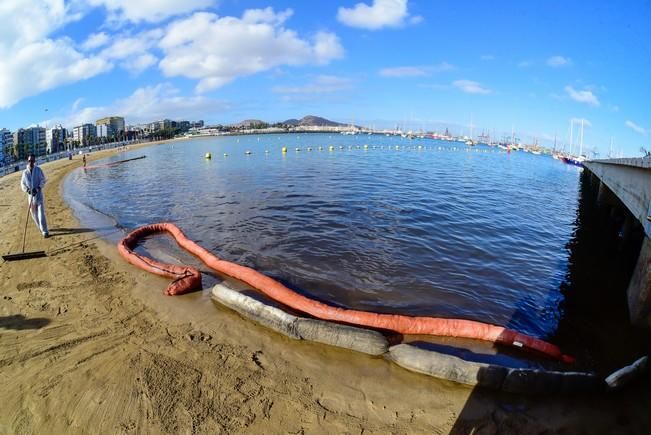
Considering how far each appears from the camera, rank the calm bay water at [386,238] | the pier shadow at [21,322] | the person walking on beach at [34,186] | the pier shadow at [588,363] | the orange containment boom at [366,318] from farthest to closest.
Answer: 1. the person walking on beach at [34,186]
2. the calm bay water at [386,238]
3. the orange containment boom at [366,318]
4. the pier shadow at [21,322]
5. the pier shadow at [588,363]

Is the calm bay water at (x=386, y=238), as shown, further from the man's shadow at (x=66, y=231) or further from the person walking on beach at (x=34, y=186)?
the person walking on beach at (x=34, y=186)

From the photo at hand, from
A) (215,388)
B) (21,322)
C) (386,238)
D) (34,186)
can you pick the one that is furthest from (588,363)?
(34,186)

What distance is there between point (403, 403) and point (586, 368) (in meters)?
4.13

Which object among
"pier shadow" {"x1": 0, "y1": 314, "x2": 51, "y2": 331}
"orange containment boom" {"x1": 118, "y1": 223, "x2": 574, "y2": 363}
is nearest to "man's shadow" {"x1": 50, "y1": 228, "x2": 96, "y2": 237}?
"orange containment boom" {"x1": 118, "y1": 223, "x2": 574, "y2": 363}

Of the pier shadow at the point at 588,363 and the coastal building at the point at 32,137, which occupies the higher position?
the coastal building at the point at 32,137

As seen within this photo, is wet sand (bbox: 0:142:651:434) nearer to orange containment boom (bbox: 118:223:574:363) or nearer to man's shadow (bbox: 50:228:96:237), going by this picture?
orange containment boom (bbox: 118:223:574:363)

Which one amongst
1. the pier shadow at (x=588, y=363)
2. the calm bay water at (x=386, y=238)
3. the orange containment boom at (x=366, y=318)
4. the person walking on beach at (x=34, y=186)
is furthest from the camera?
the person walking on beach at (x=34, y=186)

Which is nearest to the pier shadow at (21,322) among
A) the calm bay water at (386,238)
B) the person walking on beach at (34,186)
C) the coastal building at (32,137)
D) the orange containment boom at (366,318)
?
the orange containment boom at (366,318)

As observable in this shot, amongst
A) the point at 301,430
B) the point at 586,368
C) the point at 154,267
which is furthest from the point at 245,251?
the point at 586,368

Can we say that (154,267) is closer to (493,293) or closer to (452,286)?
(452,286)

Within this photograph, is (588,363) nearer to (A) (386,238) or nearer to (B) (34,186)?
(A) (386,238)

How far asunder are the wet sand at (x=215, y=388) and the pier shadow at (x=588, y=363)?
2cm

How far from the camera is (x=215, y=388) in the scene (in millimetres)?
5391

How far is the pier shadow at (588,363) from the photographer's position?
502cm
